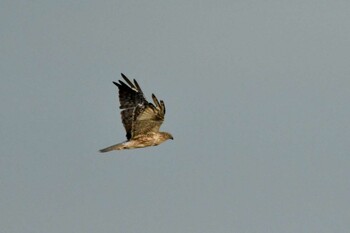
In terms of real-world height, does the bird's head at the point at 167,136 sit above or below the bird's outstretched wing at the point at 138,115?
below

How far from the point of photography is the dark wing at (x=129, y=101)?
21750mm

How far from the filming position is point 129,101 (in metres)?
22.0

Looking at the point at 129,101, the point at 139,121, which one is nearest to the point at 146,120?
the point at 139,121

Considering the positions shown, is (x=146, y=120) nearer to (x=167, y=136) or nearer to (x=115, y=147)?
(x=167, y=136)

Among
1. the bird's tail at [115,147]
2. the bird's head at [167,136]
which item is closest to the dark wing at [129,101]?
the bird's tail at [115,147]

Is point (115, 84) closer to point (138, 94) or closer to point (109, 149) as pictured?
point (138, 94)

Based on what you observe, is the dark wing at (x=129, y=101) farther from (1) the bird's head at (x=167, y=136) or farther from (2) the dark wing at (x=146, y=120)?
(1) the bird's head at (x=167, y=136)

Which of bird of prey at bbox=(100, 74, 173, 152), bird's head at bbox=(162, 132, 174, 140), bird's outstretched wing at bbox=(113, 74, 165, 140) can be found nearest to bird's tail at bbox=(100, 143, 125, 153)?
bird of prey at bbox=(100, 74, 173, 152)

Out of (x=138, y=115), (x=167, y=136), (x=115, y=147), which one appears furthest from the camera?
(x=167, y=136)

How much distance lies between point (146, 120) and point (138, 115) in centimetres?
28

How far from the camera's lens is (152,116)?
21438 millimetres

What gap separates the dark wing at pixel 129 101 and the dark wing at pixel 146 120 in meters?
0.10

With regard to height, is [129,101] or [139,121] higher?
[129,101]

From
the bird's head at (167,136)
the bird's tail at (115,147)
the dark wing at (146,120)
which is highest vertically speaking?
the dark wing at (146,120)
